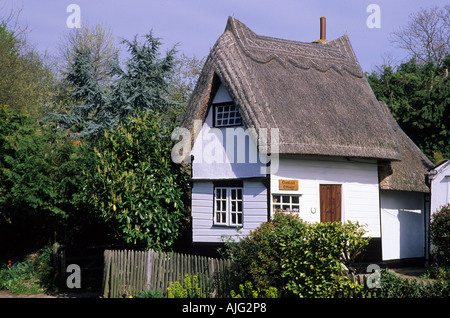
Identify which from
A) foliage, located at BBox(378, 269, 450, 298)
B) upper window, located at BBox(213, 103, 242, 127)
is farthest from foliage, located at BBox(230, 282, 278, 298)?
upper window, located at BBox(213, 103, 242, 127)

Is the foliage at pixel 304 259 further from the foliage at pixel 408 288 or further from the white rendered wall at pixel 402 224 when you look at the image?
the white rendered wall at pixel 402 224

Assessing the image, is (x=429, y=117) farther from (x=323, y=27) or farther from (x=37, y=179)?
(x=37, y=179)

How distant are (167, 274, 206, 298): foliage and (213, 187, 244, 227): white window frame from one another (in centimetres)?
389

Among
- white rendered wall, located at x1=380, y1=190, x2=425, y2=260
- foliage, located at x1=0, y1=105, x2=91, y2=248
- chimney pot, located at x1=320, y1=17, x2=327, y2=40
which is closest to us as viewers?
foliage, located at x1=0, y1=105, x2=91, y2=248

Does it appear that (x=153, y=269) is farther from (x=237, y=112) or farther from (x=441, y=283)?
(x=441, y=283)

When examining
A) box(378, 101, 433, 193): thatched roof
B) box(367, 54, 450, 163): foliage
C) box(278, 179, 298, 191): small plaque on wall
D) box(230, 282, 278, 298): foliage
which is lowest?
box(230, 282, 278, 298): foliage

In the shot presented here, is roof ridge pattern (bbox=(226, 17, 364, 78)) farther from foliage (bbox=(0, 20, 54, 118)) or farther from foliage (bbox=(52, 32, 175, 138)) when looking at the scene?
foliage (bbox=(0, 20, 54, 118))

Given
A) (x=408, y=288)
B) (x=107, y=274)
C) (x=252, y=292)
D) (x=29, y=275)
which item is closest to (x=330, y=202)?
(x=252, y=292)

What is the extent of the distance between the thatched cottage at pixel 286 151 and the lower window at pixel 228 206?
32 millimetres

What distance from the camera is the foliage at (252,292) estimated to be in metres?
11.0

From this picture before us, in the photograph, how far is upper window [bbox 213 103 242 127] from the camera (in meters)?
16.7

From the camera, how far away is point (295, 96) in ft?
56.3
